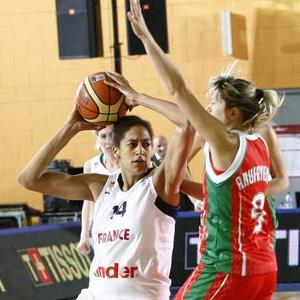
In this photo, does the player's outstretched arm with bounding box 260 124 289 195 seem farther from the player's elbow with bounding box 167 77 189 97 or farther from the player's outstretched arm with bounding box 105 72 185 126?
the player's elbow with bounding box 167 77 189 97

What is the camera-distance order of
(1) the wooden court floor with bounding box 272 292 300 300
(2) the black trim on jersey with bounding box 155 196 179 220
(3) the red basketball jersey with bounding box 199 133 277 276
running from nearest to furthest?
(3) the red basketball jersey with bounding box 199 133 277 276
(2) the black trim on jersey with bounding box 155 196 179 220
(1) the wooden court floor with bounding box 272 292 300 300

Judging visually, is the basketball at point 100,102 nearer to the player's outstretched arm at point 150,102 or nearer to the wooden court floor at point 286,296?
the player's outstretched arm at point 150,102

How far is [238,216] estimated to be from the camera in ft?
10.3

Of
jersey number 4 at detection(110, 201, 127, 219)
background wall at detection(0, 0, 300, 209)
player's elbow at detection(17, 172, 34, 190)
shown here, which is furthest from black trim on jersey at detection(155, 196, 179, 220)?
background wall at detection(0, 0, 300, 209)

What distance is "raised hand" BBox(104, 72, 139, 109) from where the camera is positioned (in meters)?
3.44

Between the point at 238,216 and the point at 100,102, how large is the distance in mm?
847

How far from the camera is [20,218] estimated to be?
9.71 metres

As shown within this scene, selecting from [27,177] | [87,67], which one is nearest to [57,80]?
[87,67]

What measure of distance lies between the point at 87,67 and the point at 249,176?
295 inches

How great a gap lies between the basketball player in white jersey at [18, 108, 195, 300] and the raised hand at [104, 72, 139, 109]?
105 mm

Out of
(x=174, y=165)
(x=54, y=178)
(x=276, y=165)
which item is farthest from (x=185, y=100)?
(x=276, y=165)

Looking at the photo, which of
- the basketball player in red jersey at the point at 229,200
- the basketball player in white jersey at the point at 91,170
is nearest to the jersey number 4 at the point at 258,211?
the basketball player in red jersey at the point at 229,200

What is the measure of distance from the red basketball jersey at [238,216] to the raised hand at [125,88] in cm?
45

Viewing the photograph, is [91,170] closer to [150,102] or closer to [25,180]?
[25,180]
